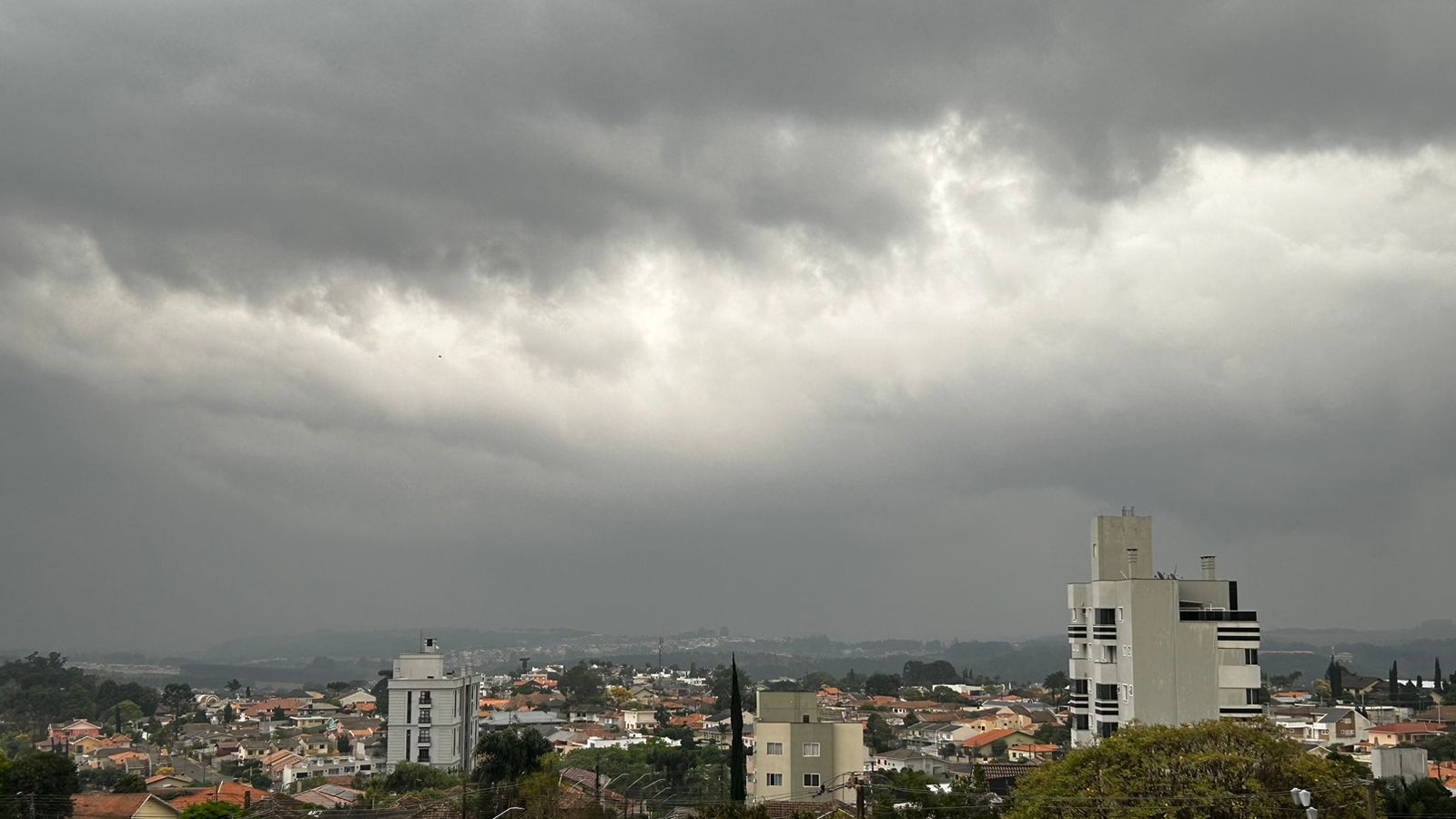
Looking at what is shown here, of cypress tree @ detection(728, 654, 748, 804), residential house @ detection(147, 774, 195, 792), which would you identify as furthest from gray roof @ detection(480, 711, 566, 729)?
cypress tree @ detection(728, 654, 748, 804)

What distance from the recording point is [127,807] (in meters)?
60.2

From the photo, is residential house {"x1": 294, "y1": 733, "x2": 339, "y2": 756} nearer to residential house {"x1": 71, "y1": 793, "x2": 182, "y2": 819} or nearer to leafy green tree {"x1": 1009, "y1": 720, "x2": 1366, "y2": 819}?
residential house {"x1": 71, "y1": 793, "x2": 182, "y2": 819}

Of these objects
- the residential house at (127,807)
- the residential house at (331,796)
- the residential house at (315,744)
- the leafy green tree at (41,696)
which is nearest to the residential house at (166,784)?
the residential house at (331,796)

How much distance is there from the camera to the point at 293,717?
15688cm

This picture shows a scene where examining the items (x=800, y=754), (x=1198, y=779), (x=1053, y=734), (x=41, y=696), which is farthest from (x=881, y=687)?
(x=1198, y=779)

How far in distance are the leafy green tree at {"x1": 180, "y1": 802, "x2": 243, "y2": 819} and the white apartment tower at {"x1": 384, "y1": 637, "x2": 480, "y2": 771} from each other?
3613 centimetres

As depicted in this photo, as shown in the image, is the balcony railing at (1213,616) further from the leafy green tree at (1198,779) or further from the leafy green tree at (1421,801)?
the leafy green tree at (1198,779)

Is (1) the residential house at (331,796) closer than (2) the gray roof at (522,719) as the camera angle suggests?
Yes

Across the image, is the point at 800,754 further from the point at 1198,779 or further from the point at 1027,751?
the point at 1027,751

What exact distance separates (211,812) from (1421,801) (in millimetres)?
47786

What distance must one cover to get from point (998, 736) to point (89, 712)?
110 metres

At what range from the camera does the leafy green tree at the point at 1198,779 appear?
33625mm

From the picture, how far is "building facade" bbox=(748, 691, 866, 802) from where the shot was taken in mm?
63625

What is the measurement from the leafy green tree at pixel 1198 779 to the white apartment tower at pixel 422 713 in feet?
217
